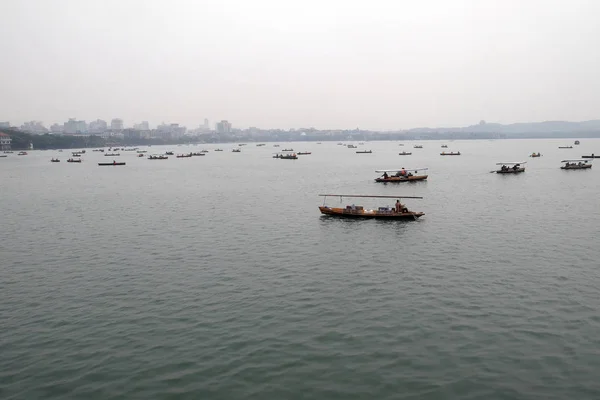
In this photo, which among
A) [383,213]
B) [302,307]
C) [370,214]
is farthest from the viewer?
[370,214]

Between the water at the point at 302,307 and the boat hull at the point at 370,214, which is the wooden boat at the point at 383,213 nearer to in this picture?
the boat hull at the point at 370,214

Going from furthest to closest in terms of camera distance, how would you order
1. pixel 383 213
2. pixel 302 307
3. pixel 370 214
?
1. pixel 370 214
2. pixel 383 213
3. pixel 302 307

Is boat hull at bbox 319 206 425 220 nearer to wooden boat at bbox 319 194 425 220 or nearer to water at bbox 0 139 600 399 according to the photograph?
wooden boat at bbox 319 194 425 220

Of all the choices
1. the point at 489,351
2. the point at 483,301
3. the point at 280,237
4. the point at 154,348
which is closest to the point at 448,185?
the point at 280,237

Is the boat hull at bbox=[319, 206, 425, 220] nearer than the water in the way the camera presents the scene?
No

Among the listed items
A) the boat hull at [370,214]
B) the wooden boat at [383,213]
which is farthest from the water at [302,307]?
the wooden boat at [383,213]

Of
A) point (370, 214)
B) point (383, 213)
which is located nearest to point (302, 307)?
point (370, 214)

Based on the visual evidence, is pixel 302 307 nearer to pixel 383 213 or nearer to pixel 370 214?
pixel 370 214

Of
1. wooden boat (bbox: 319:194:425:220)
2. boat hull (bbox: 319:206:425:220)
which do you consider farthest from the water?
wooden boat (bbox: 319:194:425:220)

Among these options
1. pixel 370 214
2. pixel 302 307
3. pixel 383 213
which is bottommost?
pixel 302 307

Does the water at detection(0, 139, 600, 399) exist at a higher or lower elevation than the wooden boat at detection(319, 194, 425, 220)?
lower
